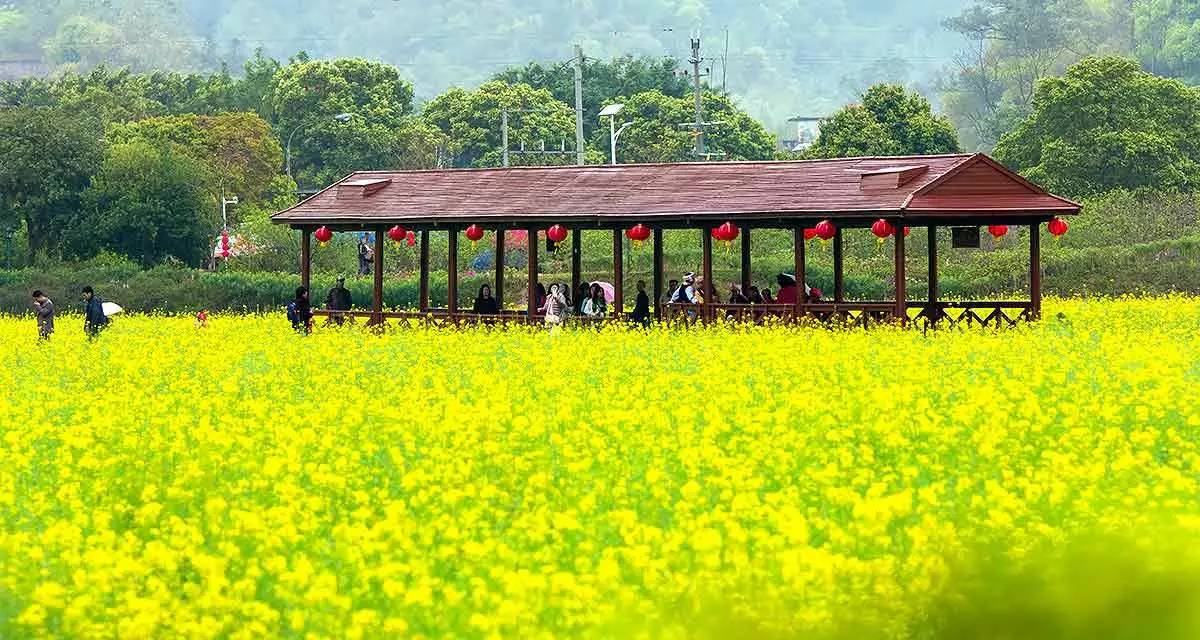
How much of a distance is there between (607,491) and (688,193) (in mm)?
18240

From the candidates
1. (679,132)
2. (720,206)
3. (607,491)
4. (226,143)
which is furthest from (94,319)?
(679,132)

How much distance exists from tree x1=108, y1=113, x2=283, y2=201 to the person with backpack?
34.7 m

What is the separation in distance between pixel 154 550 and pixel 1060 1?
138706mm

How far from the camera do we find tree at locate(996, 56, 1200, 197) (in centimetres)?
5622

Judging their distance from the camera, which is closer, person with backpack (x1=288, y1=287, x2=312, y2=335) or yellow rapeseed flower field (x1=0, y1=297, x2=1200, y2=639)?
yellow rapeseed flower field (x1=0, y1=297, x2=1200, y2=639)

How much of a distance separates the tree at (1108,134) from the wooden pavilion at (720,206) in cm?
2685

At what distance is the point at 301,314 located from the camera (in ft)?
103

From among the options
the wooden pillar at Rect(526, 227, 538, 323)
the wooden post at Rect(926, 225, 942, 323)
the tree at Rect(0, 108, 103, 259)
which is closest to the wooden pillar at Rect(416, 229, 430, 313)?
the wooden pillar at Rect(526, 227, 538, 323)

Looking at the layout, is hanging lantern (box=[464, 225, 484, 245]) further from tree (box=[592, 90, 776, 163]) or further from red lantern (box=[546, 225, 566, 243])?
tree (box=[592, 90, 776, 163])

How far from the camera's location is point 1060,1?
141 m

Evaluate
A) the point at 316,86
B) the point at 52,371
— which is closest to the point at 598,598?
the point at 52,371

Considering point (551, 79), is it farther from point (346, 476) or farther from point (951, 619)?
point (951, 619)

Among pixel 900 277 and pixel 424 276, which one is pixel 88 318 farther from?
pixel 900 277

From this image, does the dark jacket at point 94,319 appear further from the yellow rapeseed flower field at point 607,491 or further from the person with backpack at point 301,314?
the yellow rapeseed flower field at point 607,491
